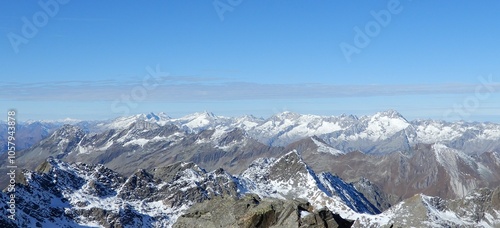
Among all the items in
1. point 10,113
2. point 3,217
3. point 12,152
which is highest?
point 10,113

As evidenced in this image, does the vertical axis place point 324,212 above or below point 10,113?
below

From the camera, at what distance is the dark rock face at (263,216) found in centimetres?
5697

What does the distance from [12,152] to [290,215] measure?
65809 mm

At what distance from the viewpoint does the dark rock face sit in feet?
187

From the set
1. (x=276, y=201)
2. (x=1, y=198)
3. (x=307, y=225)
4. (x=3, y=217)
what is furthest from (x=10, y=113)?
(x=1, y=198)

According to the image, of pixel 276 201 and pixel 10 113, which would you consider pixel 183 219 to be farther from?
pixel 10 113

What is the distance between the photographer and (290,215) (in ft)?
190

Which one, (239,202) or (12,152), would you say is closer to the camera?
(239,202)

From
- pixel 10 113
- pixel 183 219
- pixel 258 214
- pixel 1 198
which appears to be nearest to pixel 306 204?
pixel 258 214

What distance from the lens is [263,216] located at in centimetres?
5903

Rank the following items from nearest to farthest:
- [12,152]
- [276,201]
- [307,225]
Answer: [307,225]
[276,201]
[12,152]

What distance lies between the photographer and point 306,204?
6781 centimetres

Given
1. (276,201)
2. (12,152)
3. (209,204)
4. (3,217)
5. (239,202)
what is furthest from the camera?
(3,217)

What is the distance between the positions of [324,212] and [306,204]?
31.8 ft
